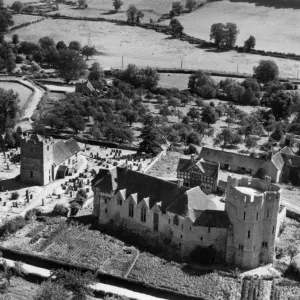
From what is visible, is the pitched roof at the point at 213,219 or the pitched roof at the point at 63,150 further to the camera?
the pitched roof at the point at 63,150

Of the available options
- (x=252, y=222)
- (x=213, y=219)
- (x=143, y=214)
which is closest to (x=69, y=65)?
(x=143, y=214)

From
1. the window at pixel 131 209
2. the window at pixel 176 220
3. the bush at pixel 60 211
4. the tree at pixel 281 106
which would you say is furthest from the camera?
the tree at pixel 281 106

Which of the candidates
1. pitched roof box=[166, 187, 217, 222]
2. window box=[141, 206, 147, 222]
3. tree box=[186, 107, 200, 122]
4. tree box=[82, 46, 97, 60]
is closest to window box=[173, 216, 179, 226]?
pitched roof box=[166, 187, 217, 222]

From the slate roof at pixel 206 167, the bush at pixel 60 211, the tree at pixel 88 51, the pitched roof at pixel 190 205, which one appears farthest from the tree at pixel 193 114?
the tree at pixel 88 51

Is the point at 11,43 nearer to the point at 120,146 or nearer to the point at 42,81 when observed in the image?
the point at 42,81

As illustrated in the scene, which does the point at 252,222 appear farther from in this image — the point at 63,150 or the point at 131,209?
the point at 63,150

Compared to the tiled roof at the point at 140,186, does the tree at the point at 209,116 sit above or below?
below

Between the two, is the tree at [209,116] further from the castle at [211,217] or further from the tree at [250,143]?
the castle at [211,217]
